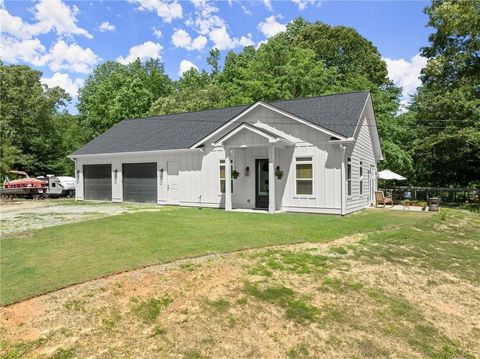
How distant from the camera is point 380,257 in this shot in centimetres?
777

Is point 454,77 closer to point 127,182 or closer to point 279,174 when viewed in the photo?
point 279,174

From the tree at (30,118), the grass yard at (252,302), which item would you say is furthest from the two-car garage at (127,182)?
the tree at (30,118)

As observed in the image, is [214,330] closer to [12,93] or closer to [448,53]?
[448,53]

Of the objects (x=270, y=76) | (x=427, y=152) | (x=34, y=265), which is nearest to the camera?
(x=34, y=265)

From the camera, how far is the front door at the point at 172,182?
18.5 m

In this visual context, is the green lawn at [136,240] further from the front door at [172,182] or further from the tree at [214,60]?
the tree at [214,60]

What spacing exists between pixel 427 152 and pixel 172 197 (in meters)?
20.4

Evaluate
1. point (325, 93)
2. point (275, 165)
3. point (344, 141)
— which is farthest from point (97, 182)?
point (325, 93)

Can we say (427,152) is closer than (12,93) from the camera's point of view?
Yes

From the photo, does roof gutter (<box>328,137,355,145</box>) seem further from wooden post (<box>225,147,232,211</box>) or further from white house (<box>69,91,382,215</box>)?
wooden post (<box>225,147,232,211</box>)

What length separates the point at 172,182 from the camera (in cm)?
1869

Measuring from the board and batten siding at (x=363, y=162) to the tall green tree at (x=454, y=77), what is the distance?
510 cm

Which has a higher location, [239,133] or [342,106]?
[342,106]

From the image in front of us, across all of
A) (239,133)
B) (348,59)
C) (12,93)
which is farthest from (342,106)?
(12,93)
